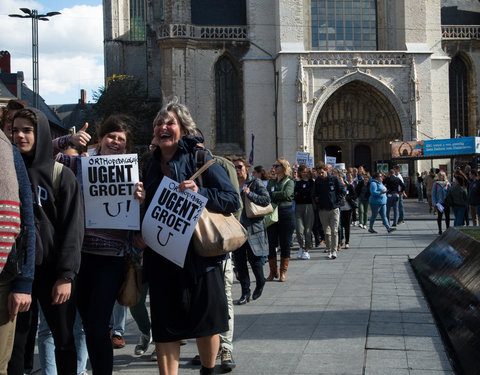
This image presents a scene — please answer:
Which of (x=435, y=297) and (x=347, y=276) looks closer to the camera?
(x=435, y=297)

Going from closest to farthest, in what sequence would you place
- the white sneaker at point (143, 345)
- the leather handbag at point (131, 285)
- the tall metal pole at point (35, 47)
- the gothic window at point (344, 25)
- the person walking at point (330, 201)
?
the leather handbag at point (131, 285)
the white sneaker at point (143, 345)
the person walking at point (330, 201)
the tall metal pole at point (35, 47)
the gothic window at point (344, 25)

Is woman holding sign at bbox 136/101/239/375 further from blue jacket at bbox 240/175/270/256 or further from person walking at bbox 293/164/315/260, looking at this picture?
person walking at bbox 293/164/315/260

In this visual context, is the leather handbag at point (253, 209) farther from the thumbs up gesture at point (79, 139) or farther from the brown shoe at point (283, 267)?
the thumbs up gesture at point (79, 139)

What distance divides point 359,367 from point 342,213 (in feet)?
33.1

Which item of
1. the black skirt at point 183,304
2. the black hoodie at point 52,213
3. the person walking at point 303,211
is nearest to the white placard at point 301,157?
the person walking at point 303,211

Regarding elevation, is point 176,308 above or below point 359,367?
above

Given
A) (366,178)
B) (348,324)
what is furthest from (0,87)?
(348,324)

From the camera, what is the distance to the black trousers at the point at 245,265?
7895mm

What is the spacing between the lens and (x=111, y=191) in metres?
4.24

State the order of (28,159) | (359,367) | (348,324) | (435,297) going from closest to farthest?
(28,159) < (359,367) < (348,324) < (435,297)

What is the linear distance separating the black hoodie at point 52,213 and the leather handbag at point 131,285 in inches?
20.0

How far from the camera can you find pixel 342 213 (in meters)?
14.8

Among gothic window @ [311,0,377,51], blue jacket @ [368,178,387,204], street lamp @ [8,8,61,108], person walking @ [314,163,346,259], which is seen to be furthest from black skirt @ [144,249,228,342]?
gothic window @ [311,0,377,51]

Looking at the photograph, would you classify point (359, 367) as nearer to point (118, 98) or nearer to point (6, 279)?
point (6, 279)
